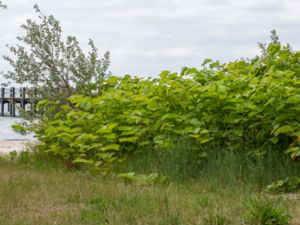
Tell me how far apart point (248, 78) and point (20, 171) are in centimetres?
429

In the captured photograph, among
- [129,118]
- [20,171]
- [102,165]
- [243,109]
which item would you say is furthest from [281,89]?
[20,171]

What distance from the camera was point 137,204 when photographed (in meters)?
6.38

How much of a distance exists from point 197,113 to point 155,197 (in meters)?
3.20

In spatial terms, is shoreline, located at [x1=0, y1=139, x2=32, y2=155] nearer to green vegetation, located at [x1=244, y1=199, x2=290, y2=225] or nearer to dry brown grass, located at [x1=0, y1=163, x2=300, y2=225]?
dry brown grass, located at [x1=0, y1=163, x2=300, y2=225]

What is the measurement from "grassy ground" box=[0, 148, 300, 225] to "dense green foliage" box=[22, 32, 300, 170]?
1.42 ft

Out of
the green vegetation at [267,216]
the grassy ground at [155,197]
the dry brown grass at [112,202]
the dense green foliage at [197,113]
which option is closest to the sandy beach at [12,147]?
the dense green foliage at [197,113]

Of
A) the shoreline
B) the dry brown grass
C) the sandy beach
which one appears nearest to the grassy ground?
the dry brown grass

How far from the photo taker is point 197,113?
9.75 metres

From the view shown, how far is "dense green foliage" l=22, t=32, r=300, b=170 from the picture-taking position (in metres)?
8.73

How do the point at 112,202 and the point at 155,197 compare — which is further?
the point at 155,197

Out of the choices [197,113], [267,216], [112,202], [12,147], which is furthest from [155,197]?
[12,147]

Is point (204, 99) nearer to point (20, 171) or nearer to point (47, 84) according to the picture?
point (20, 171)

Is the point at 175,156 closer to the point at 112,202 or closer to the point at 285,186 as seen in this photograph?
the point at 285,186

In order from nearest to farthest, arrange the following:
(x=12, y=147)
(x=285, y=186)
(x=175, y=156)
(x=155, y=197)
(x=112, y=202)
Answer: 1. (x=112, y=202)
2. (x=155, y=197)
3. (x=285, y=186)
4. (x=175, y=156)
5. (x=12, y=147)
